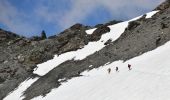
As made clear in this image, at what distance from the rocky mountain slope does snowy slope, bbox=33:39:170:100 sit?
3534mm

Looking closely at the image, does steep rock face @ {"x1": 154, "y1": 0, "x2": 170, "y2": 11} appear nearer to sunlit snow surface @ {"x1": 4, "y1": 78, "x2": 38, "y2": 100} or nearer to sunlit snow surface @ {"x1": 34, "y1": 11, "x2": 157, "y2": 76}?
sunlit snow surface @ {"x1": 34, "y1": 11, "x2": 157, "y2": 76}

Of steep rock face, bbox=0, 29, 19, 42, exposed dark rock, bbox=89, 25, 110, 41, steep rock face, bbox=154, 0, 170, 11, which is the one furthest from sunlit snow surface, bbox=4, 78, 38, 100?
steep rock face, bbox=154, 0, 170, 11

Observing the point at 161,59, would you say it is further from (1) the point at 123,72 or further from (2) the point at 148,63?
(1) the point at 123,72

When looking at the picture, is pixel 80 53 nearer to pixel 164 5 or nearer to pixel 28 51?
pixel 28 51

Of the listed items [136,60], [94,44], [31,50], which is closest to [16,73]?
[31,50]

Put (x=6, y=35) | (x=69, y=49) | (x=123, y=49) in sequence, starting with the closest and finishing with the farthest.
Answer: (x=123, y=49), (x=69, y=49), (x=6, y=35)

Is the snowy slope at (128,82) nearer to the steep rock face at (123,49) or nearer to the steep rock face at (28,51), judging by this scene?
the steep rock face at (123,49)

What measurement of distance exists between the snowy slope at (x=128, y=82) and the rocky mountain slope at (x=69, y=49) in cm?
353

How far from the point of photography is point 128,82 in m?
41.1

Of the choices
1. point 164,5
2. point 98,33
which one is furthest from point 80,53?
point 164,5

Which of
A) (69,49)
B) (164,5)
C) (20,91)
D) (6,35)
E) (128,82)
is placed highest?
(6,35)

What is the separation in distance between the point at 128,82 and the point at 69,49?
39619 millimetres

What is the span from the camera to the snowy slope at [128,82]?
34553 mm

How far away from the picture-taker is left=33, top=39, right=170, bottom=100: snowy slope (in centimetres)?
3455
